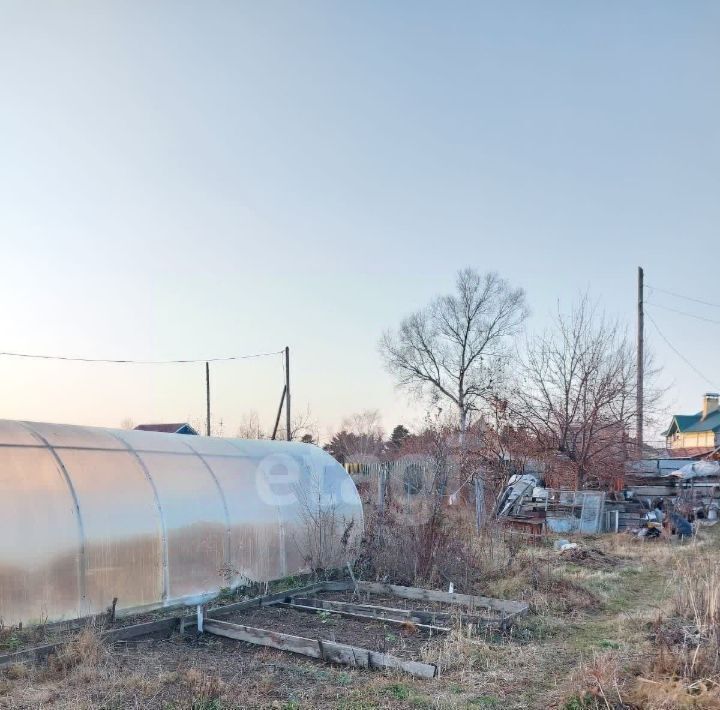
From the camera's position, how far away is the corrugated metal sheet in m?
6.81

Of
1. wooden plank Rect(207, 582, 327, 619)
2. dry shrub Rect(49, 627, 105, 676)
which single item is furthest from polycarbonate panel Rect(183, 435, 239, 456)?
dry shrub Rect(49, 627, 105, 676)

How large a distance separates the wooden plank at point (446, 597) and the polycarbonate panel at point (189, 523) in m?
2.10

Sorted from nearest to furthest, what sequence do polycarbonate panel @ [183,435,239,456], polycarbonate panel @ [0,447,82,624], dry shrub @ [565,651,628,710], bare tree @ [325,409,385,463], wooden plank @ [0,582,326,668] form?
dry shrub @ [565,651,628,710]
wooden plank @ [0,582,326,668]
polycarbonate panel @ [0,447,82,624]
polycarbonate panel @ [183,435,239,456]
bare tree @ [325,409,385,463]

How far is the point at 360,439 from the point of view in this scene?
44000 mm

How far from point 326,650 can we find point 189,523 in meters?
3.06

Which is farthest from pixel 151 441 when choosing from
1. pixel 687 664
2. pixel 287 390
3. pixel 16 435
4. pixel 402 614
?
pixel 287 390

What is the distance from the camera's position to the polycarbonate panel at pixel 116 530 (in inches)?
288

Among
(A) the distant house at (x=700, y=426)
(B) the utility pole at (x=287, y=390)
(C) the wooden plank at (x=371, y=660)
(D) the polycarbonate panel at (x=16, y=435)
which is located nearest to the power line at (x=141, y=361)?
(B) the utility pole at (x=287, y=390)

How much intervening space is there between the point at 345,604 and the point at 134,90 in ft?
26.9

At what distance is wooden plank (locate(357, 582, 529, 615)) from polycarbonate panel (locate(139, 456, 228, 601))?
2.10m

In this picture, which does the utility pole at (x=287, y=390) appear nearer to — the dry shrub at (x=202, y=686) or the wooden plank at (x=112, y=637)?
the wooden plank at (x=112, y=637)

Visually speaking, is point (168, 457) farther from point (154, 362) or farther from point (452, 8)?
point (154, 362)

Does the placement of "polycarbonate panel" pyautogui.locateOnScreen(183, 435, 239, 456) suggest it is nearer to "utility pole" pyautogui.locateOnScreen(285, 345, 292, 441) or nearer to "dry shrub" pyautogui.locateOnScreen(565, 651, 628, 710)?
"dry shrub" pyautogui.locateOnScreen(565, 651, 628, 710)

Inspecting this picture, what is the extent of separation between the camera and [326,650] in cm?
621
